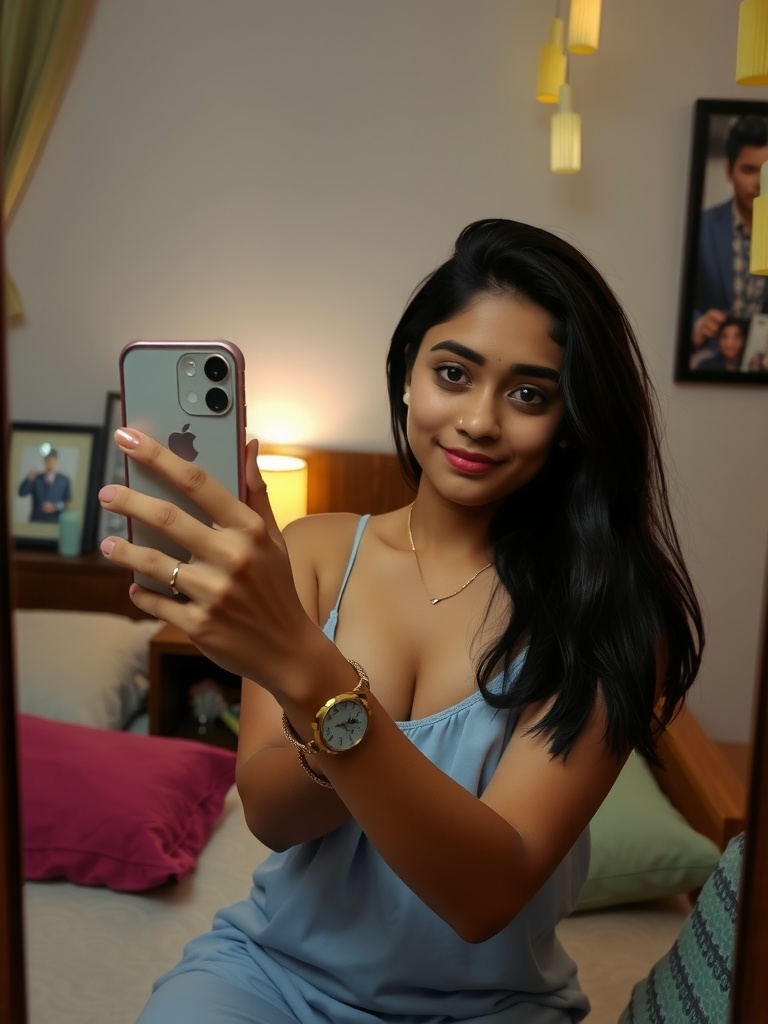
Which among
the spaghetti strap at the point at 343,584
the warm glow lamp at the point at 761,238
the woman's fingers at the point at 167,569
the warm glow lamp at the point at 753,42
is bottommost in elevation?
the spaghetti strap at the point at 343,584

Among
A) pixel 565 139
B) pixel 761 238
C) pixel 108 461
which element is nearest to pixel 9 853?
pixel 761 238

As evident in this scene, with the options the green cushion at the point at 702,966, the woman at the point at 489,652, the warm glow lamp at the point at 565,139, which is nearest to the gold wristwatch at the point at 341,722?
the woman at the point at 489,652

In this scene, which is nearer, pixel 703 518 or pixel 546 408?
pixel 546 408

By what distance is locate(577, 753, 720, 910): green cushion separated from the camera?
1119mm

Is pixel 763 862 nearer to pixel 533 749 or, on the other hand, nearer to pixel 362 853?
pixel 533 749

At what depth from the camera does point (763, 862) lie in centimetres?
36

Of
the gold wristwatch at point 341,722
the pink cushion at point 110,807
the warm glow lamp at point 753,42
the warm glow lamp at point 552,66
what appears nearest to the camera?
the gold wristwatch at point 341,722

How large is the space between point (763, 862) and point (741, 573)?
1.59 metres

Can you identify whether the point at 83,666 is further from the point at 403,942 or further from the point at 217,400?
the point at 217,400

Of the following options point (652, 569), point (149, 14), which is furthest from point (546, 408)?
point (149, 14)

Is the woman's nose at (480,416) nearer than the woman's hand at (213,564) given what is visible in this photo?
No

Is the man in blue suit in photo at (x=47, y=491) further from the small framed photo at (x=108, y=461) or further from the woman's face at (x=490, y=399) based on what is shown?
the woman's face at (x=490, y=399)

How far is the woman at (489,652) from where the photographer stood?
667 mm

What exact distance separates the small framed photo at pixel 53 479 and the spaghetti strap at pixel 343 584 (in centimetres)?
123
